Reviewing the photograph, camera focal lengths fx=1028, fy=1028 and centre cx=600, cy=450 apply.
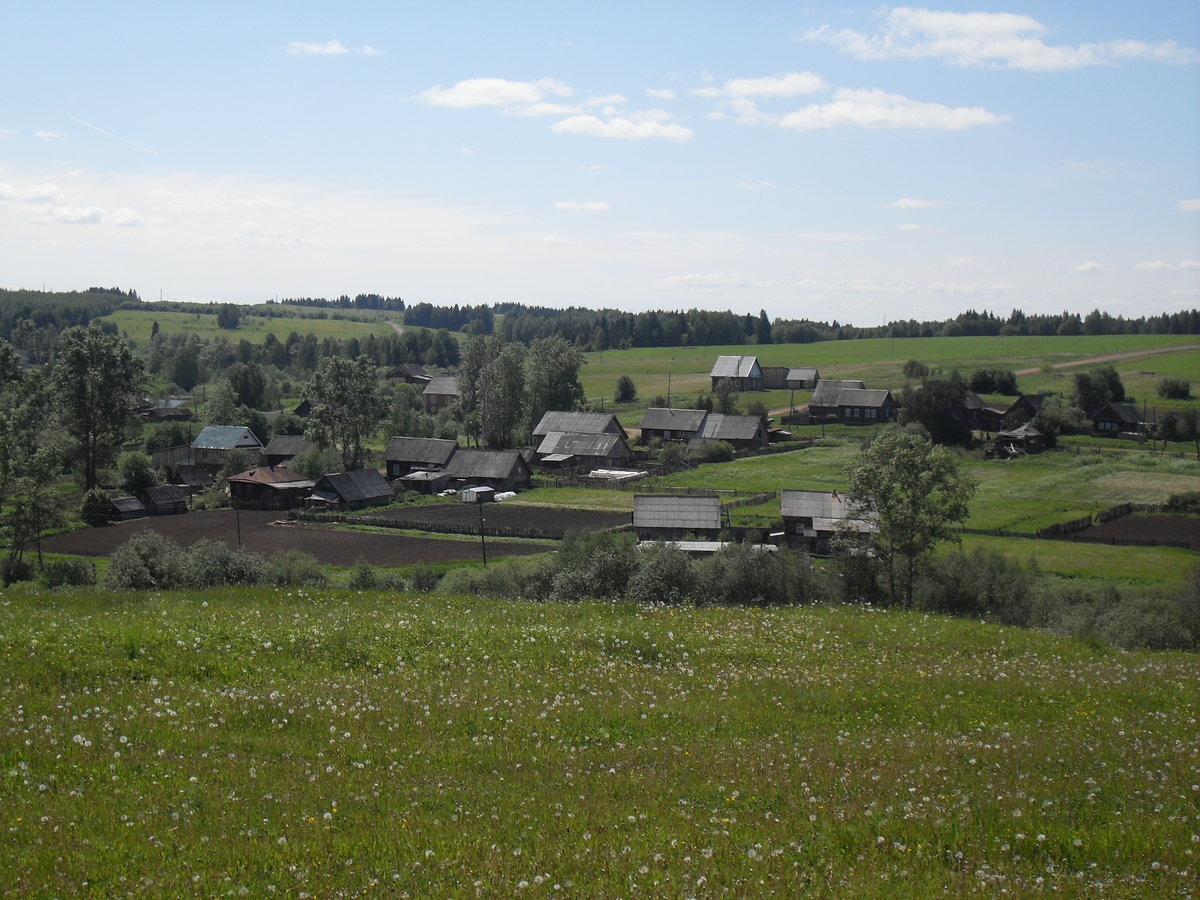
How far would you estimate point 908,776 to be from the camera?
11.3m

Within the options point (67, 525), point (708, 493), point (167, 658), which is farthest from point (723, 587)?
point (67, 525)

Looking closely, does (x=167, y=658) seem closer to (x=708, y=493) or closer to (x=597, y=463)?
(x=708, y=493)

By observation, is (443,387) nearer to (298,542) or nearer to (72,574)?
(298,542)

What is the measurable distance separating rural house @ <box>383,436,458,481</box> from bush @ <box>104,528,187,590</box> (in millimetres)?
42876

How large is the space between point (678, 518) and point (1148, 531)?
24770mm

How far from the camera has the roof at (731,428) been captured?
88.7m

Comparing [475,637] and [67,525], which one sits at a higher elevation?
[475,637]

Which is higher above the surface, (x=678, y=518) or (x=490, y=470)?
(x=490, y=470)

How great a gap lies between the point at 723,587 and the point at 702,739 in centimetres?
1643

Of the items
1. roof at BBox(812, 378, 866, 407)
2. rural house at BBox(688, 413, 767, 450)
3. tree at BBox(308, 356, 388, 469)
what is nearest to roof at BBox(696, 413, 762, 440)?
rural house at BBox(688, 413, 767, 450)

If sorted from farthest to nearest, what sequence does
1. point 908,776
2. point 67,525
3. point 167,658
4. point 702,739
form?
point 67,525, point 167,658, point 702,739, point 908,776

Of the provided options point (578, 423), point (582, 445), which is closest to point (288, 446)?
point (582, 445)

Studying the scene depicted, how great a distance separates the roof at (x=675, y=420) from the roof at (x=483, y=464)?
19809 mm

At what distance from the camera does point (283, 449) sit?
264 ft
